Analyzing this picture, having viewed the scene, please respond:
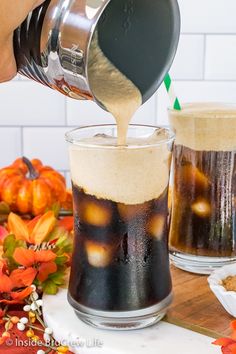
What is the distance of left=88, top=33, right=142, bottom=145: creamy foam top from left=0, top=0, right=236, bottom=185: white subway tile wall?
68 cm

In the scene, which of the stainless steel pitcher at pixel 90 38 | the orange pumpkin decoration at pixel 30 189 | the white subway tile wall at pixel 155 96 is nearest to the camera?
the stainless steel pitcher at pixel 90 38

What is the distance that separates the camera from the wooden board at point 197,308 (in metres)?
0.71

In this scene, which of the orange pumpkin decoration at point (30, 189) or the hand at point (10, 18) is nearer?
the hand at point (10, 18)

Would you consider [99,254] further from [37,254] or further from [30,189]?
[30,189]

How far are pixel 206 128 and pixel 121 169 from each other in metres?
0.18

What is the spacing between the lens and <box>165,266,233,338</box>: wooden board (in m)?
0.71

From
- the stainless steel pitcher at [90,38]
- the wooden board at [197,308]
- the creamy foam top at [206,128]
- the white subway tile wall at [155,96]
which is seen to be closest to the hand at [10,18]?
the stainless steel pitcher at [90,38]

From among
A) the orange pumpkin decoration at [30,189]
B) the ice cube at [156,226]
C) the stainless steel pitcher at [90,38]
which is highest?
the stainless steel pitcher at [90,38]

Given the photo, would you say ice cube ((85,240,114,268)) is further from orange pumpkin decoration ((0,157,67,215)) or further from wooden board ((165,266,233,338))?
orange pumpkin decoration ((0,157,67,215))

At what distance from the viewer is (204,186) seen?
833mm

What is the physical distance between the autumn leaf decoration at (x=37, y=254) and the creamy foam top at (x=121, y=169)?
0.13 m

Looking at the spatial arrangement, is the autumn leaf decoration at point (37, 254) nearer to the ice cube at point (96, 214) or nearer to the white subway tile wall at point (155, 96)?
the ice cube at point (96, 214)

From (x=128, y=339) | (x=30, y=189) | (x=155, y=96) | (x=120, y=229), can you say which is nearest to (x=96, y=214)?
(x=120, y=229)

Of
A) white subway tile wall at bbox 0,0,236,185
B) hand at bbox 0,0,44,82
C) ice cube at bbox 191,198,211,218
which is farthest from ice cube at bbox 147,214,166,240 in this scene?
white subway tile wall at bbox 0,0,236,185
